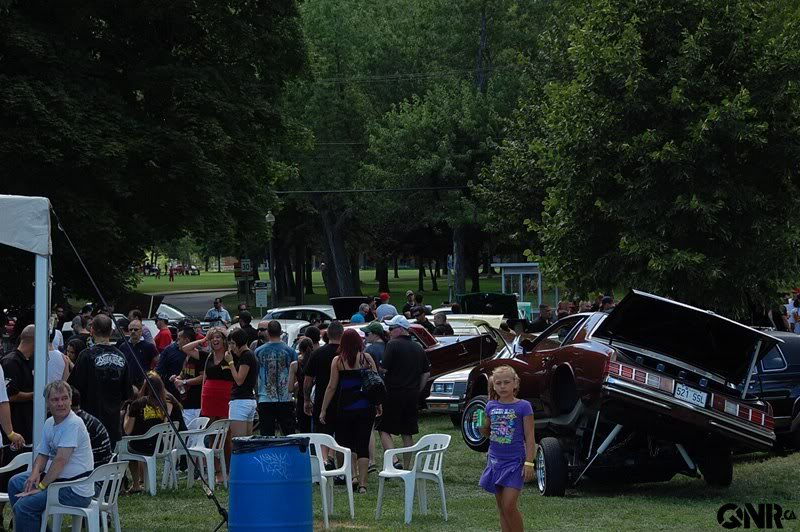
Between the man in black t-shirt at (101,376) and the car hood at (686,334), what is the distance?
4.91m

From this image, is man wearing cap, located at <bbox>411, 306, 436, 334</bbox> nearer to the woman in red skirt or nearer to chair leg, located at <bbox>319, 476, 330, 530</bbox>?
the woman in red skirt

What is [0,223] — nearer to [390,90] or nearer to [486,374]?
[486,374]

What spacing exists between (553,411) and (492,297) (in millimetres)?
24698

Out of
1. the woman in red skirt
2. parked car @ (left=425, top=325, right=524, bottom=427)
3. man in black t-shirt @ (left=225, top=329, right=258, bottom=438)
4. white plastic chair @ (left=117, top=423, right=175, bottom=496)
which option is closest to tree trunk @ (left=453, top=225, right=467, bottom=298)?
parked car @ (left=425, top=325, right=524, bottom=427)

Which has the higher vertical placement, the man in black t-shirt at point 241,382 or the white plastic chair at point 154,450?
the man in black t-shirt at point 241,382

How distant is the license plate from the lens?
12.3 m

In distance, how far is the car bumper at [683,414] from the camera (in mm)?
12172

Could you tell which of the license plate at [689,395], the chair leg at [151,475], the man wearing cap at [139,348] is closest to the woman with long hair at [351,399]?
the chair leg at [151,475]

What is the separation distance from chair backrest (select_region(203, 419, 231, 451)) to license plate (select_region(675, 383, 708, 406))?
5089 millimetres

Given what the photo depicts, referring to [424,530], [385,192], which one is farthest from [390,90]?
[424,530]

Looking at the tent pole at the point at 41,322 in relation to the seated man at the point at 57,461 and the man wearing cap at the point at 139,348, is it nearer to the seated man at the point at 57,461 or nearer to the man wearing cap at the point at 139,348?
the seated man at the point at 57,461

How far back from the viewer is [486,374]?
16.0 m

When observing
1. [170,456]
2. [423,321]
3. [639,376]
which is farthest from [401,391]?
[423,321]

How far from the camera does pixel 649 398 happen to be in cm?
1217
